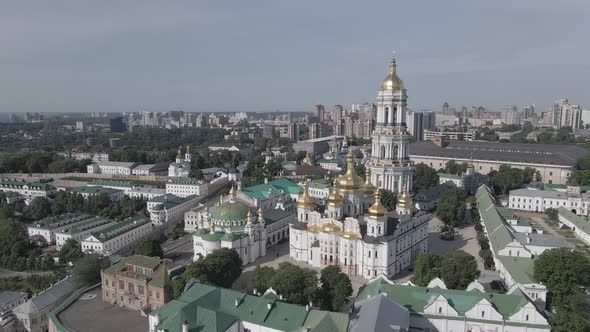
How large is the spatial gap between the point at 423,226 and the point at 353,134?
3427 inches

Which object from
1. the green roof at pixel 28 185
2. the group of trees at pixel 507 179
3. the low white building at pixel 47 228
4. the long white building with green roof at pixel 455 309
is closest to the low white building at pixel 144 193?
the green roof at pixel 28 185

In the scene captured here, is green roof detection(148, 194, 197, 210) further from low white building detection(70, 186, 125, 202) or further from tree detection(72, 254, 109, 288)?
tree detection(72, 254, 109, 288)

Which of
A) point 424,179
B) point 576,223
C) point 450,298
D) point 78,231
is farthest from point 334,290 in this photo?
point 424,179

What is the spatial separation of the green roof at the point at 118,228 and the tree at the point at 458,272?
24567 millimetres

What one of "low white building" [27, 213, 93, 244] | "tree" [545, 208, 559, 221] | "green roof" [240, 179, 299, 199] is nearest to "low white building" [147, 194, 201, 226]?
"low white building" [27, 213, 93, 244]

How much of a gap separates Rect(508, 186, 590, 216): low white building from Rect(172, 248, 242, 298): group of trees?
31922 millimetres

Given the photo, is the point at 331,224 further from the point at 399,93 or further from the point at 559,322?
the point at 399,93

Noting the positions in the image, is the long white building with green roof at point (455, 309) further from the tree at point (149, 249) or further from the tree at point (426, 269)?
the tree at point (149, 249)

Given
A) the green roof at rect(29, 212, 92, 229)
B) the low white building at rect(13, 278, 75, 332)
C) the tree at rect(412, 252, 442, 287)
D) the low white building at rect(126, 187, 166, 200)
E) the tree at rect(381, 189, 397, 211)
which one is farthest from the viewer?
the low white building at rect(126, 187, 166, 200)

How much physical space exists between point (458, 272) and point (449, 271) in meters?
0.47

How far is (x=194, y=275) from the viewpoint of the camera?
908 inches

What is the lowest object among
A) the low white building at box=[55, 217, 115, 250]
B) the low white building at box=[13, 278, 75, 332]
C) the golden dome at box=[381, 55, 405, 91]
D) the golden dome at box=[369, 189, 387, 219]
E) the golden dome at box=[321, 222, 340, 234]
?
the low white building at box=[13, 278, 75, 332]

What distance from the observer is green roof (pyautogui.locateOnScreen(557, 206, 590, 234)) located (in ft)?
114

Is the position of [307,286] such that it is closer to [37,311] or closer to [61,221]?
[37,311]
